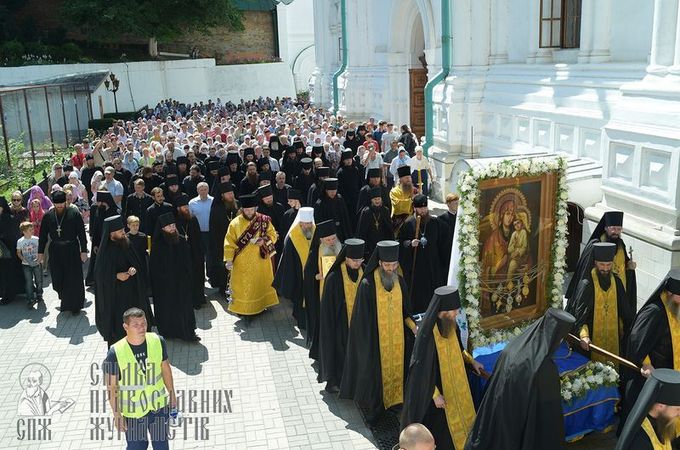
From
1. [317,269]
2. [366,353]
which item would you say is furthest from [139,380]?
[317,269]

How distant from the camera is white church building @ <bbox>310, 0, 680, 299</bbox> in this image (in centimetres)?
777

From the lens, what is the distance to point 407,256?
26.5ft

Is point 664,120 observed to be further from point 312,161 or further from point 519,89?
point 312,161

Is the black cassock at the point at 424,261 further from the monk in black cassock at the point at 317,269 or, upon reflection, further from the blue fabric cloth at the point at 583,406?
the blue fabric cloth at the point at 583,406

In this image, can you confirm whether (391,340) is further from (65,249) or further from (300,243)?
(65,249)

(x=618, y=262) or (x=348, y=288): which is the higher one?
(x=618, y=262)

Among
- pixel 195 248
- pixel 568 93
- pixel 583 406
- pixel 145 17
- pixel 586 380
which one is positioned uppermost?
pixel 145 17

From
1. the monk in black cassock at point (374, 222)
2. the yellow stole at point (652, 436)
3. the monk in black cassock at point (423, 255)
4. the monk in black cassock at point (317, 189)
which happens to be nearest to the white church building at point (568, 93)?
the monk in black cassock at point (423, 255)

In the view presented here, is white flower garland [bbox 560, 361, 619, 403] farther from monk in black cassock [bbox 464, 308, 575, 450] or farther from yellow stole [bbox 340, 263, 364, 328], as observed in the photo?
yellow stole [bbox 340, 263, 364, 328]

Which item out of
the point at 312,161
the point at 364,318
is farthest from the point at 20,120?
the point at 364,318

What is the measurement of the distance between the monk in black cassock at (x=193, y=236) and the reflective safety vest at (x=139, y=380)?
3899 millimetres

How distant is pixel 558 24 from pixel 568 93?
5.94ft

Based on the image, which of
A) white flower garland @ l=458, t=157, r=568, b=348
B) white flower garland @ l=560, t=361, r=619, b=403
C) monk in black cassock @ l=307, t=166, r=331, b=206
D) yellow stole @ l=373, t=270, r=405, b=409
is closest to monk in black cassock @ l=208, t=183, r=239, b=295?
monk in black cassock @ l=307, t=166, r=331, b=206

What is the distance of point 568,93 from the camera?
10695 millimetres
